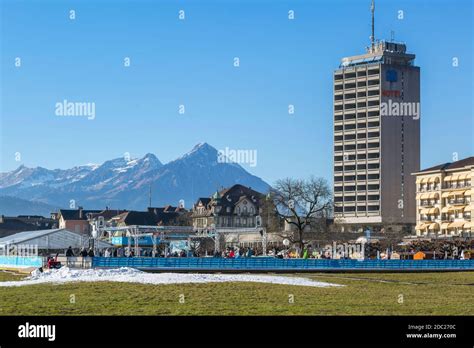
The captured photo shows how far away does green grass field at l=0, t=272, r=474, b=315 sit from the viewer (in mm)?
31984

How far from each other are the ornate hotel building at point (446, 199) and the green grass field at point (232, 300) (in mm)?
102266

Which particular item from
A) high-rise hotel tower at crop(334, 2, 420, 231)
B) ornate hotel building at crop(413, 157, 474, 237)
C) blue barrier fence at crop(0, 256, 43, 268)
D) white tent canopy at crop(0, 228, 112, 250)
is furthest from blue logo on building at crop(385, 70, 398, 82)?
blue barrier fence at crop(0, 256, 43, 268)

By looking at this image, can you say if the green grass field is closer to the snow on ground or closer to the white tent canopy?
the snow on ground

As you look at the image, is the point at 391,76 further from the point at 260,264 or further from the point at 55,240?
the point at 260,264

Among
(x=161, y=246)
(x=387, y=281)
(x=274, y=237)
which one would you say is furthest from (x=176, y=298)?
(x=274, y=237)

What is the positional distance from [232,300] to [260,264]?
1238 inches

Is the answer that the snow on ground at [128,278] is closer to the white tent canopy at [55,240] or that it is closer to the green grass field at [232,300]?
the green grass field at [232,300]

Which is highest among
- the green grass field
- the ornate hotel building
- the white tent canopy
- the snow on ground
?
the ornate hotel building

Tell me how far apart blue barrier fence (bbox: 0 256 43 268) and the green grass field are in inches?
887

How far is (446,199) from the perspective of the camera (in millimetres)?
155750

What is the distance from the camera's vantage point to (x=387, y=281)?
54188 mm

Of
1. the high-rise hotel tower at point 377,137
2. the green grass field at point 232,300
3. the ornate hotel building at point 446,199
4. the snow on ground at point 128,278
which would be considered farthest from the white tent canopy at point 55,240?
the high-rise hotel tower at point 377,137

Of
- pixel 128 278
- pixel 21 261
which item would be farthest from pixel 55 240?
pixel 128 278
